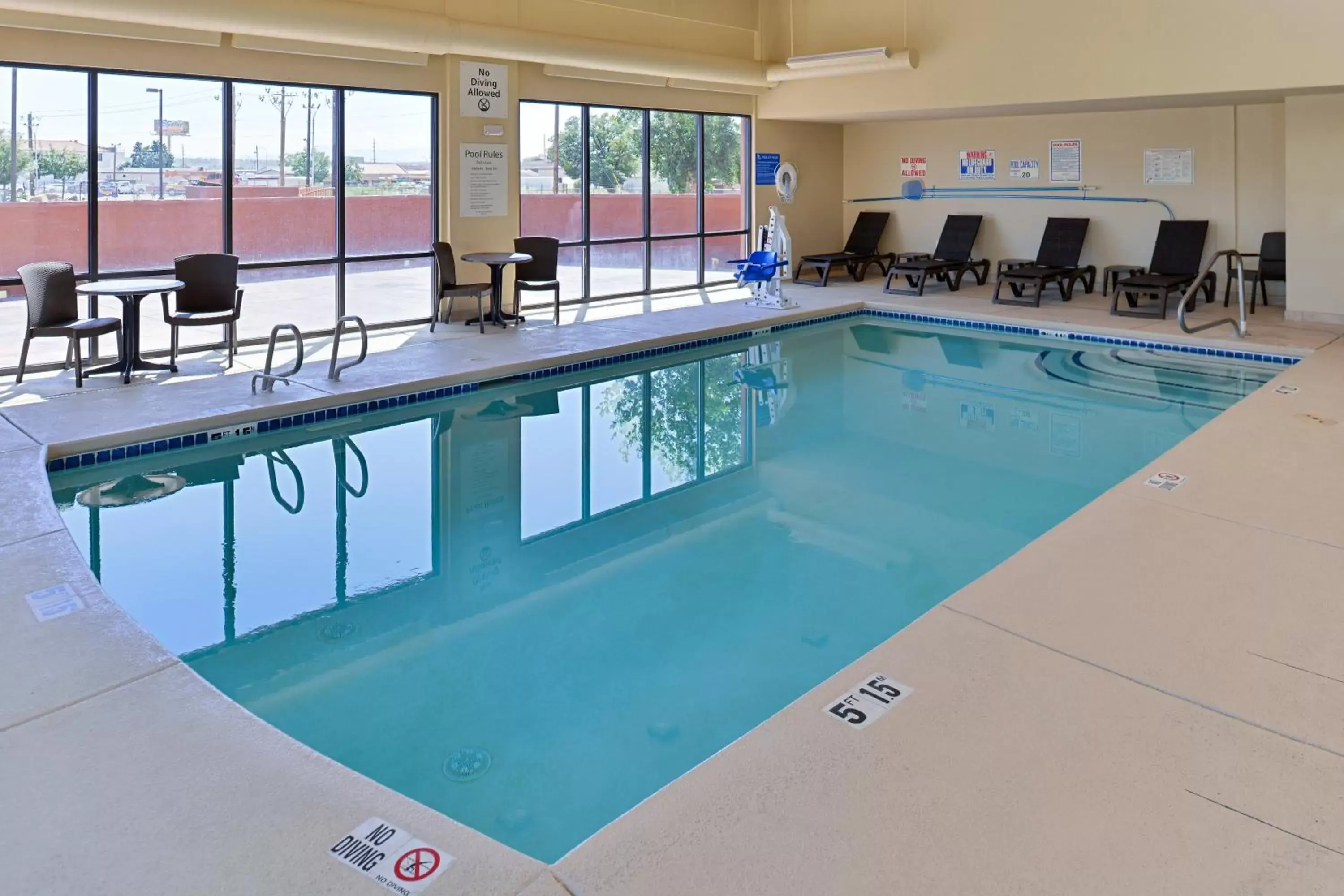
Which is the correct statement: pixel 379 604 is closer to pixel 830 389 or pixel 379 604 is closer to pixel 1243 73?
pixel 830 389

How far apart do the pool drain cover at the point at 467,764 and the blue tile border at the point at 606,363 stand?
372cm

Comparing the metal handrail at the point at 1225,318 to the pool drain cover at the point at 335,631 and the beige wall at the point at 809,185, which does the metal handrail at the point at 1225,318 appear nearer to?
the beige wall at the point at 809,185

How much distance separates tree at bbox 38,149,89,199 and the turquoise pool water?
9.49ft

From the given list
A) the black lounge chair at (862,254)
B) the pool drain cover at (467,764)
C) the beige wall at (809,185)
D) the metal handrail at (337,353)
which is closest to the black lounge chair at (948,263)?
the black lounge chair at (862,254)

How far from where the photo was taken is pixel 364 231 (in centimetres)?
915

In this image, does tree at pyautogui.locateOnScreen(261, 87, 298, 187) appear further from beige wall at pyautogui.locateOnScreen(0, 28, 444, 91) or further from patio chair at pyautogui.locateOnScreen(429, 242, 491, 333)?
patio chair at pyautogui.locateOnScreen(429, 242, 491, 333)

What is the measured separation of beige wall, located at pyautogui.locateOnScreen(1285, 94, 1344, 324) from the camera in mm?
9055

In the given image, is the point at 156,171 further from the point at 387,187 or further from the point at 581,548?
the point at 581,548

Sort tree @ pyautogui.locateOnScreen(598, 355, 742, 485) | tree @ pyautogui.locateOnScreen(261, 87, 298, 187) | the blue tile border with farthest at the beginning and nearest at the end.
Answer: tree @ pyautogui.locateOnScreen(261, 87, 298, 187)
tree @ pyautogui.locateOnScreen(598, 355, 742, 485)
the blue tile border

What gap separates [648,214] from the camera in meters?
11.8

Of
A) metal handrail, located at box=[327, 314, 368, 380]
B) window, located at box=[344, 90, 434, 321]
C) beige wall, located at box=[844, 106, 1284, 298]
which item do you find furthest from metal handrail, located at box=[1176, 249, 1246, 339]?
window, located at box=[344, 90, 434, 321]

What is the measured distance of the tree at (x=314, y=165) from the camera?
8750mm

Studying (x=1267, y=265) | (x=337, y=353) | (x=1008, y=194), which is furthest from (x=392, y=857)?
(x=1008, y=194)

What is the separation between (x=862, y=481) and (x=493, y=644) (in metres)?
2.67
